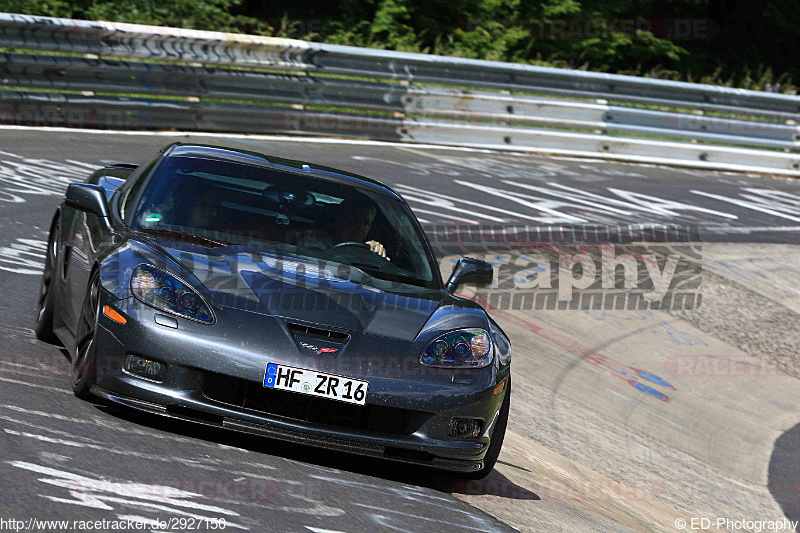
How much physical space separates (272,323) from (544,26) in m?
23.6

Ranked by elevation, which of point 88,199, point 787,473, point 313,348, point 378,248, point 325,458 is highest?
point 88,199

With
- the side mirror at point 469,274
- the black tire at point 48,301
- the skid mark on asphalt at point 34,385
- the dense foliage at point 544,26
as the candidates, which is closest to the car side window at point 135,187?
the black tire at point 48,301

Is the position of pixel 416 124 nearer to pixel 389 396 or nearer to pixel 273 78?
pixel 273 78

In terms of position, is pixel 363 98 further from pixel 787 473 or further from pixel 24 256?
pixel 787 473

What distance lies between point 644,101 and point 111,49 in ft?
28.1

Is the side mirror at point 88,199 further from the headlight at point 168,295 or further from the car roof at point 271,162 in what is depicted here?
the headlight at point 168,295

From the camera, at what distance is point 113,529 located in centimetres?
369

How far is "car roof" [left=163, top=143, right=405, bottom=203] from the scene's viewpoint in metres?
6.27

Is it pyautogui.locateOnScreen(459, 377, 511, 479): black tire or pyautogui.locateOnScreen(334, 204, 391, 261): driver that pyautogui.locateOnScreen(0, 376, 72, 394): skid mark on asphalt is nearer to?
pyautogui.locateOnScreen(334, 204, 391, 261): driver

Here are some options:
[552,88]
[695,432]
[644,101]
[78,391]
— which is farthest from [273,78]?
[78,391]

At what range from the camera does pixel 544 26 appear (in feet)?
89.8

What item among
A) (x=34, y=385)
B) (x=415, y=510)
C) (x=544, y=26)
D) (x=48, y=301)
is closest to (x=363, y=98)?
(x=48, y=301)

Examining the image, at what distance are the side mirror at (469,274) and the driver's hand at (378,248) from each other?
0.37 m

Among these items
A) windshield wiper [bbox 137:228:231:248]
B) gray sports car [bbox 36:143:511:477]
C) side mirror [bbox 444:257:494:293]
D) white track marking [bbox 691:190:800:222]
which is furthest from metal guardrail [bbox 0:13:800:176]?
side mirror [bbox 444:257:494:293]
